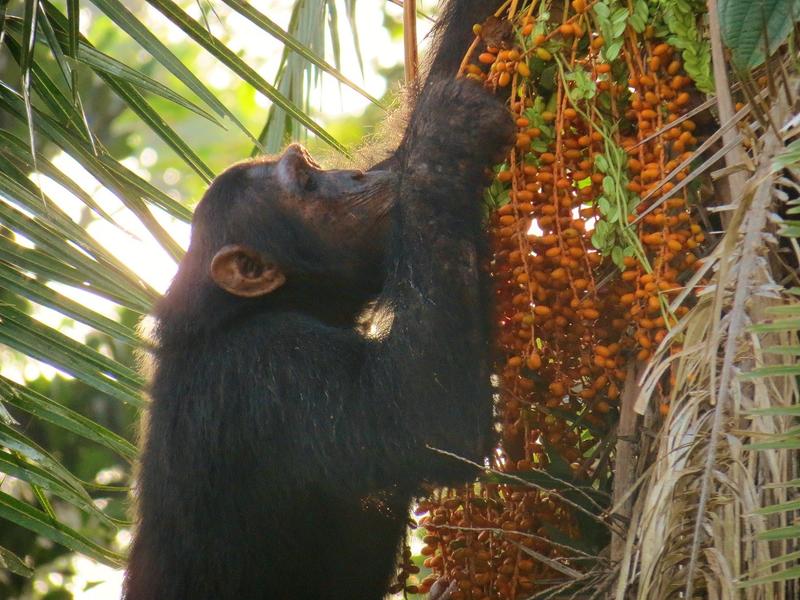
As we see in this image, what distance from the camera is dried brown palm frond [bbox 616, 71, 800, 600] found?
2.71 meters

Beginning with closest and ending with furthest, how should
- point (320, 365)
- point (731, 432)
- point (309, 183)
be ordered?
point (731, 432) < point (320, 365) < point (309, 183)

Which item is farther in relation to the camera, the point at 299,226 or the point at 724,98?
the point at 299,226

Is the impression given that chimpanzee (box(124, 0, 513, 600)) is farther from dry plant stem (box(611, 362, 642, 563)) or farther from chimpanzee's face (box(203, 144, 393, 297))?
dry plant stem (box(611, 362, 642, 563))

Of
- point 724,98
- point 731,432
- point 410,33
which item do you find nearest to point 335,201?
point 410,33

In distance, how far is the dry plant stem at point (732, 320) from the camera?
2.72 meters

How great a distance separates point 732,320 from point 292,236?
2238 mm

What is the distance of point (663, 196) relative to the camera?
3.13m

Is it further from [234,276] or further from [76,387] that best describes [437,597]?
[76,387]

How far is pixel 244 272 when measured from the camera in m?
4.49

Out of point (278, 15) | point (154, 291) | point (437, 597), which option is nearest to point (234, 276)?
point (154, 291)

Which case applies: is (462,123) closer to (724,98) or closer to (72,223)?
(724,98)

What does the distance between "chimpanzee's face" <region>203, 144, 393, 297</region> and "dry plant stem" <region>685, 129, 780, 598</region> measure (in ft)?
6.15

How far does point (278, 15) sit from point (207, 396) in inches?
267

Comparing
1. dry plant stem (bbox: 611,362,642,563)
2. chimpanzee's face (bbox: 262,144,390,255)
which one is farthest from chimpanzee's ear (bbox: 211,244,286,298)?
dry plant stem (bbox: 611,362,642,563)
